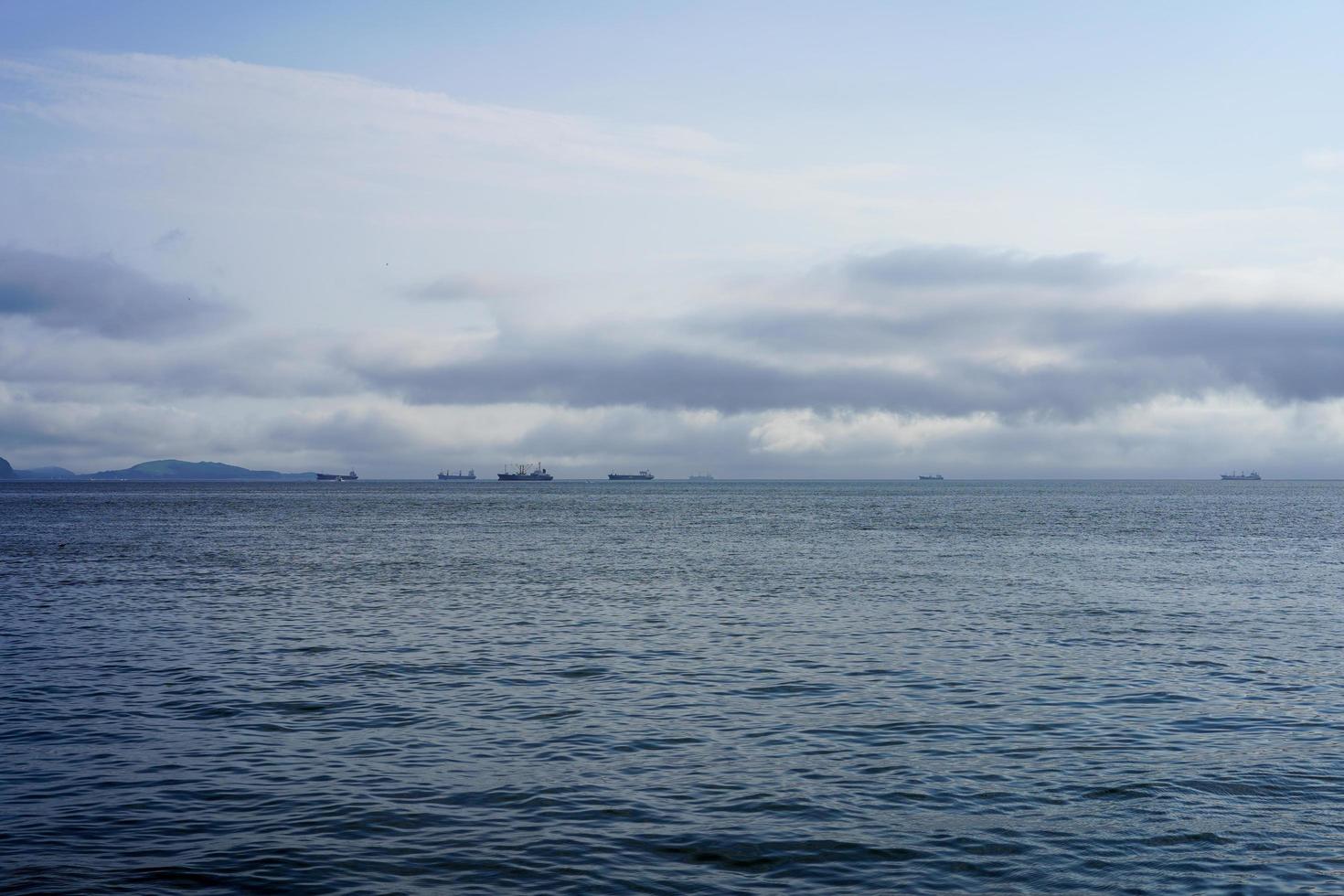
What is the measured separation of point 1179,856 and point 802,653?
1863cm

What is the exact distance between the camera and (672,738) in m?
24.3

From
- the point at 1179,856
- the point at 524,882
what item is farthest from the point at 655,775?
the point at 1179,856

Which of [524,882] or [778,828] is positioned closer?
[524,882]

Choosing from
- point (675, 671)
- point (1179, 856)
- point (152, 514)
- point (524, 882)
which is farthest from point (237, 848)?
Result: point (152, 514)

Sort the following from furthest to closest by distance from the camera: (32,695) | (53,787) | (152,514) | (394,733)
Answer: (152,514) < (32,695) < (394,733) < (53,787)

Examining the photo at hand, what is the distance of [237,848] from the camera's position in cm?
1728

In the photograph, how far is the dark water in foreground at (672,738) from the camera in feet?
55.1

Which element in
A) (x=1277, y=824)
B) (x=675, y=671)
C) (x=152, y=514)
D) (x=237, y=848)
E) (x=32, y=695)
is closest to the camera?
(x=237, y=848)

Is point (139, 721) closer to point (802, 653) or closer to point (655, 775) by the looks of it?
point (655, 775)

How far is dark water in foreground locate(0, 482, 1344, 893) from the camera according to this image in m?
16.8

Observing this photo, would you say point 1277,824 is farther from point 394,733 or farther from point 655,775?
point 394,733

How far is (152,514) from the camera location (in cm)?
15600

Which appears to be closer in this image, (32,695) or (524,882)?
(524,882)

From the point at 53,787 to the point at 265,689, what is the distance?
359 inches
